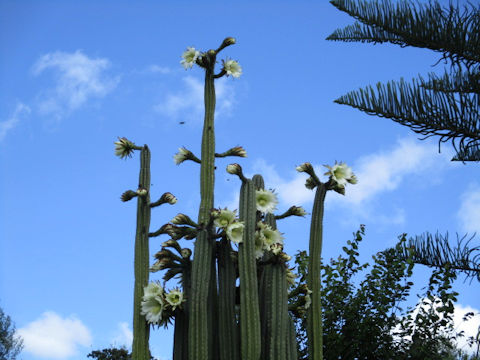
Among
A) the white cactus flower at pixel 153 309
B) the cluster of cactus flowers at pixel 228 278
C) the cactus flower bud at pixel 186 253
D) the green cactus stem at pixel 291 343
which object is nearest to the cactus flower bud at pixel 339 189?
the cluster of cactus flowers at pixel 228 278

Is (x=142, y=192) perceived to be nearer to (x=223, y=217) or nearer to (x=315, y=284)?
(x=223, y=217)

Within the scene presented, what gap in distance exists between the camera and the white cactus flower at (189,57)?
159 inches

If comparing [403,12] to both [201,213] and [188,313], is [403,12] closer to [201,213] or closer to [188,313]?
[201,213]

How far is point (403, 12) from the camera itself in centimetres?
677

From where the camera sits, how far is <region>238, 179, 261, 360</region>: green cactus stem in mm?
3236

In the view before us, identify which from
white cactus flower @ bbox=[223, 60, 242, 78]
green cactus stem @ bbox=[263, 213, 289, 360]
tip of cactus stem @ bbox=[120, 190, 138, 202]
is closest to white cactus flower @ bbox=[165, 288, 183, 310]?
green cactus stem @ bbox=[263, 213, 289, 360]

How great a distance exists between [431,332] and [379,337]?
0.49 metres

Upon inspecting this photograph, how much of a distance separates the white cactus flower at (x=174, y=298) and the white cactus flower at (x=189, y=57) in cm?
151

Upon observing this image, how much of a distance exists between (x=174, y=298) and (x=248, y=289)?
394 mm

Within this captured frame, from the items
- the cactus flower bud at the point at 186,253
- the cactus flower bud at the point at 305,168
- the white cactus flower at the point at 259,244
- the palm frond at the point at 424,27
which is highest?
the palm frond at the point at 424,27

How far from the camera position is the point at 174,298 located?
3.30m

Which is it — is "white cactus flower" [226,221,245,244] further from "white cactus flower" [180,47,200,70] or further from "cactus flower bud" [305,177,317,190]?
"white cactus flower" [180,47,200,70]

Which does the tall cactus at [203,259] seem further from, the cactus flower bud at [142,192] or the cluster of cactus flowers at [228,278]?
the cactus flower bud at [142,192]

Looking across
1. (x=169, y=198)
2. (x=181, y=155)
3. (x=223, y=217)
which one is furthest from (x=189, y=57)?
(x=223, y=217)
